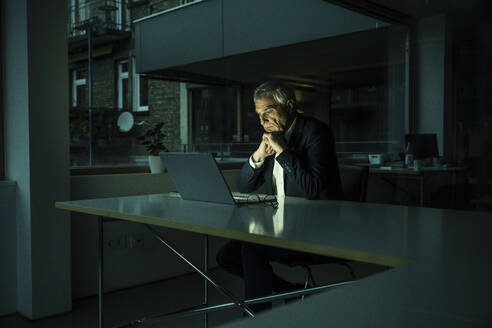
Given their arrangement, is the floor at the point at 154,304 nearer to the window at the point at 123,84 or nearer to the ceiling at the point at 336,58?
the window at the point at 123,84

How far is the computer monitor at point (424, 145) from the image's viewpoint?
17.1 ft

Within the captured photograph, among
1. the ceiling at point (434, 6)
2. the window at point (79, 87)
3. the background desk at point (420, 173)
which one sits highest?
the ceiling at point (434, 6)

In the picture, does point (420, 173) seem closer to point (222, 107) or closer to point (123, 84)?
point (222, 107)

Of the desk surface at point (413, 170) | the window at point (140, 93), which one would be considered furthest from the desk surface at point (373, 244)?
the desk surface at point (413, 170)

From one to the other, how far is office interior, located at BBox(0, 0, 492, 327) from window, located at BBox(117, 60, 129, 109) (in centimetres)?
17

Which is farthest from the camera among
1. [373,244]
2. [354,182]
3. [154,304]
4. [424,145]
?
[424,145]

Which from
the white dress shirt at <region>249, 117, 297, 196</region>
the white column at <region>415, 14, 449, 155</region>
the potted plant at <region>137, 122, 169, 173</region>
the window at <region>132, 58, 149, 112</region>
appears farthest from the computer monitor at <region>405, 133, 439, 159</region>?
the white dress shirt at <region>249, 117, 297, 196</region>

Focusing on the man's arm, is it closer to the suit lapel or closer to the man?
the man

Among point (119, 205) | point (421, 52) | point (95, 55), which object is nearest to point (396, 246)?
point (119, 205)

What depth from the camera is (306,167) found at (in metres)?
2.36

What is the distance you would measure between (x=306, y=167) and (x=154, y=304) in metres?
1.67

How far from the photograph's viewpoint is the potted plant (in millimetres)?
3860

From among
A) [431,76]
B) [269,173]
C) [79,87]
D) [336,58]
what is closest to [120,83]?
[79,87]

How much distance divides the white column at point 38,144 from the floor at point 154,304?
0.12 meters
